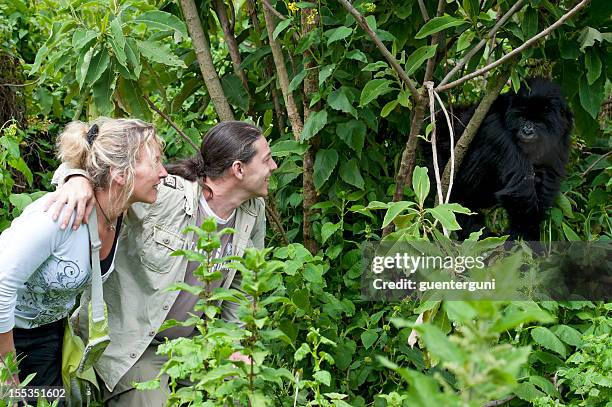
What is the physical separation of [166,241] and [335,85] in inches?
47.2

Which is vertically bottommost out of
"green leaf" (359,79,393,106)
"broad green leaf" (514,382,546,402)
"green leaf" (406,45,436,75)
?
"broad green leaf" (514,382,546,402)

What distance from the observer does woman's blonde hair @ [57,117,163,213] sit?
277 centimetres

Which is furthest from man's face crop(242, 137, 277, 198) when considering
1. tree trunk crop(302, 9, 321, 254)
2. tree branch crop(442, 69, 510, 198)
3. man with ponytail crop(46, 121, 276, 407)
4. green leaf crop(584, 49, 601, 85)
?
green leaf crop(584, 49, 601, 85)

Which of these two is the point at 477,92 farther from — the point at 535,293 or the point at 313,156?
the point at 535,293

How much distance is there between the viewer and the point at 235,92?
13.4 feet

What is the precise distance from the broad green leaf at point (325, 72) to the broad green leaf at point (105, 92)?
0.96 m

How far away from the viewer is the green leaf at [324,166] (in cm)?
372

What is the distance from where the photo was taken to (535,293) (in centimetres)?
339

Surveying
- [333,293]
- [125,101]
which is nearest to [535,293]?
[333,293]

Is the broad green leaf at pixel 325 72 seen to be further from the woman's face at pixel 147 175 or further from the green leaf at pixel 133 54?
the woman's face at pixel 147 175

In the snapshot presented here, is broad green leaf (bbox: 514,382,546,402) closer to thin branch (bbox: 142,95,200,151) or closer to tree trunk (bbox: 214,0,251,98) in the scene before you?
thin branch (bbox: 142,95,200,151)

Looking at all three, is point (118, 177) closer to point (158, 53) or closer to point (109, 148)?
point (109, 148)

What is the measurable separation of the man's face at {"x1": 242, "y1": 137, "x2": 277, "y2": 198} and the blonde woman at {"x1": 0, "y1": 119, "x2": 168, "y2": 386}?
444 mm

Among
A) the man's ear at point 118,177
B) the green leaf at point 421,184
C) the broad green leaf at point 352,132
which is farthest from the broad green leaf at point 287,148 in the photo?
the man's ear at point 118,177
